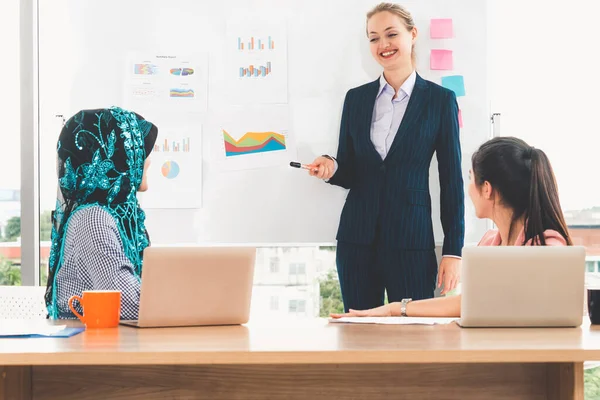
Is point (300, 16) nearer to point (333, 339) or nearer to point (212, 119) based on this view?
point (212, 119)

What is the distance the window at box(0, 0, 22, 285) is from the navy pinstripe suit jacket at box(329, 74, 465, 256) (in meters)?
1.39

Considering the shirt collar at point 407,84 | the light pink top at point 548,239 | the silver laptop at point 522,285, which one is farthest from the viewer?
the shirt collar at point 407,84

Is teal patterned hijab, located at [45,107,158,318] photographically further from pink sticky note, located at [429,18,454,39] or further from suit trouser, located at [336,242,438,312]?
pink sticky note, located at [429,18,454,39]

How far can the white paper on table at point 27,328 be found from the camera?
1.59 m

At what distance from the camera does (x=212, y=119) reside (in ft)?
→ 11.1

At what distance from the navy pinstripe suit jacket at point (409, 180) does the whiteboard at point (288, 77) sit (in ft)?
0.39

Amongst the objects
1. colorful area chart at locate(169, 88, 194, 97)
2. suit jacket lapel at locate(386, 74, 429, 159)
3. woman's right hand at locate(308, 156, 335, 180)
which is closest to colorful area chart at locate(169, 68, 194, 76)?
colorful area chart at locate(169, 88, 194, 97)

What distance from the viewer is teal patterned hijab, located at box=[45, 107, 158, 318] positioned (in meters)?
2.30

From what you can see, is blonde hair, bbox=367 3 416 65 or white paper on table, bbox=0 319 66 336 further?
blonde hair, bbox=367 3 416 65

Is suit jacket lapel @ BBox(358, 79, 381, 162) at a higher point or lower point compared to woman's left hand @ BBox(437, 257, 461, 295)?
higher

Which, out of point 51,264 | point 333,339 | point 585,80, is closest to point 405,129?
point 585,80

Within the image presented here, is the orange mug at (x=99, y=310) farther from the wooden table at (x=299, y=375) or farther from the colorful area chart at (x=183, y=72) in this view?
the colorful area chart at (x=183, y=72)

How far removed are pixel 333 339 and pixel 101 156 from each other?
1142 millimetres

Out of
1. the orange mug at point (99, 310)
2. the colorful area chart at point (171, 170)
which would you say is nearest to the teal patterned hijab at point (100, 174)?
the orange mug at point (99, 310)
